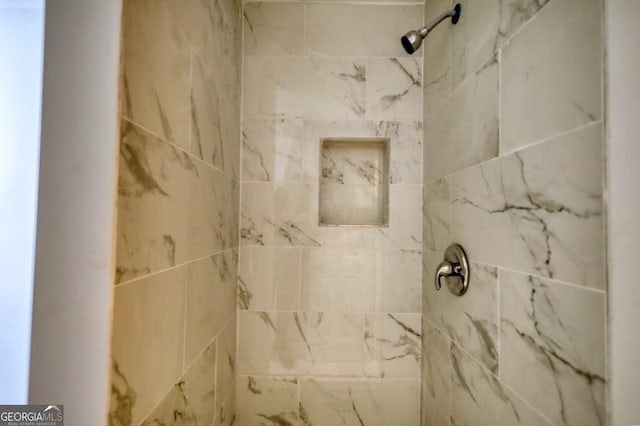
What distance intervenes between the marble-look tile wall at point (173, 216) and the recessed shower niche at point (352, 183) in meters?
0.49

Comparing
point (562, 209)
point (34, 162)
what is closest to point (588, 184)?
point (562, 209)

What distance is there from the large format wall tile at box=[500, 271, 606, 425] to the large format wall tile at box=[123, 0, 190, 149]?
834 mm

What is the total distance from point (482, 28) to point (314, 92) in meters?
0.68

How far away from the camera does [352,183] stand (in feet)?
4.42

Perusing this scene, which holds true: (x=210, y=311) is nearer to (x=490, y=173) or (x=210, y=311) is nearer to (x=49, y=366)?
(x=49, y=366)

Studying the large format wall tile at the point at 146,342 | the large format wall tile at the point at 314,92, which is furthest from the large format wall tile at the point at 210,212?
the large format wall tile at the point at 314,92

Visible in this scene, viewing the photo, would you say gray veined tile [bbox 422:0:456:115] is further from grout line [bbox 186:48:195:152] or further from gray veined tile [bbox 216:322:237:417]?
gray veined tile [bbox 216:322:237:417]

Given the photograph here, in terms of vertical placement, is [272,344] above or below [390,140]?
below

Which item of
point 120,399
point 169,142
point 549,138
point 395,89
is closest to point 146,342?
point 120,399

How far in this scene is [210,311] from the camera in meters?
0.88

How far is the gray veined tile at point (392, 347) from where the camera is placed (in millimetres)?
1223

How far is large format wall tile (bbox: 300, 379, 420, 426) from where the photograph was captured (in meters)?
1.20

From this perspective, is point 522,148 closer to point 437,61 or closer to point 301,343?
point 437,61

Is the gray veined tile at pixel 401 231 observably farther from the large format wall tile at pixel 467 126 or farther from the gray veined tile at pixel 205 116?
the gray veined tile at pixel 205 116
